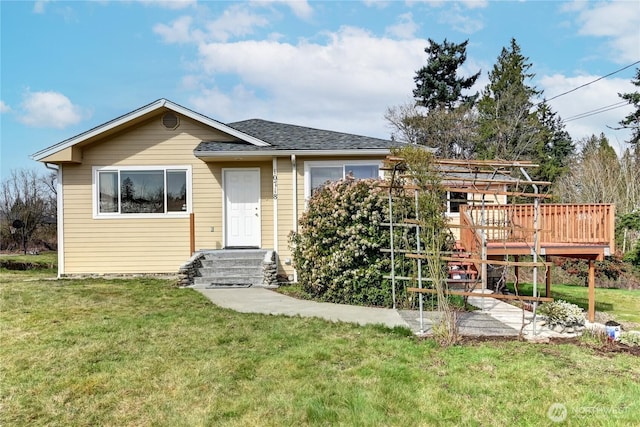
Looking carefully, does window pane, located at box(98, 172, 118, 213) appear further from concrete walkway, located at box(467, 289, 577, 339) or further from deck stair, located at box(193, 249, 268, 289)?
concrete walkway, located at box(467, 289, 577, 339)

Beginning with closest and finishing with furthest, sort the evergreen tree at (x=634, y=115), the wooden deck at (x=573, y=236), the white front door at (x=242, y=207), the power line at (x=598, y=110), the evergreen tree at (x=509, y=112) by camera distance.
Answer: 1. the wooden deck at (x=573, y=236)
2. the white front door at (x=242, y=207)
3. the evergreen tree at (x=634, y=115)
4. the power line at (x=598, y=110)
5. the evergreen tree at (x=509, y=112)

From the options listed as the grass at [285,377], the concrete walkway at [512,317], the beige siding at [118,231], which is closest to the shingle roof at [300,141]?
the beige siding at [118,231]

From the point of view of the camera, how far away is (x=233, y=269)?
32.3ft

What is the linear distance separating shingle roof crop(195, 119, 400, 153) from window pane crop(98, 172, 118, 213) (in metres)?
2.59

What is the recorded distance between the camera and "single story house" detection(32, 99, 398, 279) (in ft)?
34.8

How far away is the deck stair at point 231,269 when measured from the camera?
9.48 metres

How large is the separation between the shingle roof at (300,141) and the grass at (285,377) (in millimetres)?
5380

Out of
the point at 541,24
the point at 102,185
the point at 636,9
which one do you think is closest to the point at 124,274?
the point at 102,185

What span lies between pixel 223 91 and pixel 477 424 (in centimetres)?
2022

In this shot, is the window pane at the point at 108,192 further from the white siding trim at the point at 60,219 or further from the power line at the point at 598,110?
the power line at the point at 598,110

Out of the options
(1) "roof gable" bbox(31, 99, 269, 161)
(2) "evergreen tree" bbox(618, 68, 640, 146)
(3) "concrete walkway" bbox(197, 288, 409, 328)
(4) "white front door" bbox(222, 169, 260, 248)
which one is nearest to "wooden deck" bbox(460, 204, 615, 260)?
(3) "concrete walkway" bbox(197, 288, 409, 328)

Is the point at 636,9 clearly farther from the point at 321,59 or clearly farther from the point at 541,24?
the point at 321,59

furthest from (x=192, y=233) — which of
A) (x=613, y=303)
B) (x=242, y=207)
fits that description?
(x=613, y=303)

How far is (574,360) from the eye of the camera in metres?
4.37
